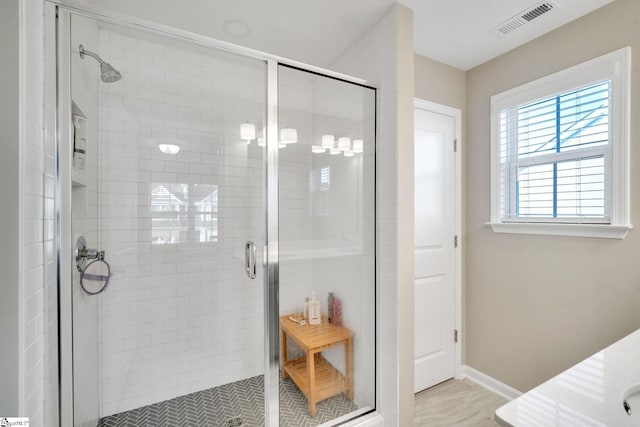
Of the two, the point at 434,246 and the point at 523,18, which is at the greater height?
the point at 523,18

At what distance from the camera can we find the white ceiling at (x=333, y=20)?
157cm

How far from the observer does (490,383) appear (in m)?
2.14

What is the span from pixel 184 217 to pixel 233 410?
47.7 inches

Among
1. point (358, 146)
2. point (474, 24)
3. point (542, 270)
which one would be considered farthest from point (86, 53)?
point (542, 270)

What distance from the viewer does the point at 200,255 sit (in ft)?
6.11

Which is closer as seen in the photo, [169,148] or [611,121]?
[611,121]

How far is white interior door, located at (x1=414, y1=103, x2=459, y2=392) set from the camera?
2.12 metres

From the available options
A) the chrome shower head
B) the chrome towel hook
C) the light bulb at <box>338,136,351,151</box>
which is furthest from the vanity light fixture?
the light bulb at <box>338,136,351,151</box>

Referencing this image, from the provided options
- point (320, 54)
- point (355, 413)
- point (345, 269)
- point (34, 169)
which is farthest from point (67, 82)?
point (355, 413)

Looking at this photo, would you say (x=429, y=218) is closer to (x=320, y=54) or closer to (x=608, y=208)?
(x=608, y=208)

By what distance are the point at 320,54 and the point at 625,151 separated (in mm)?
1939

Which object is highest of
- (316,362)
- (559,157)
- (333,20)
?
(333,20)

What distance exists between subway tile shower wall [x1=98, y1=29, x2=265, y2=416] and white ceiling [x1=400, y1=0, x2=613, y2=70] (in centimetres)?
113

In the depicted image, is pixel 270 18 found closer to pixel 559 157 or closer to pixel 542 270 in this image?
pixel 559 157
